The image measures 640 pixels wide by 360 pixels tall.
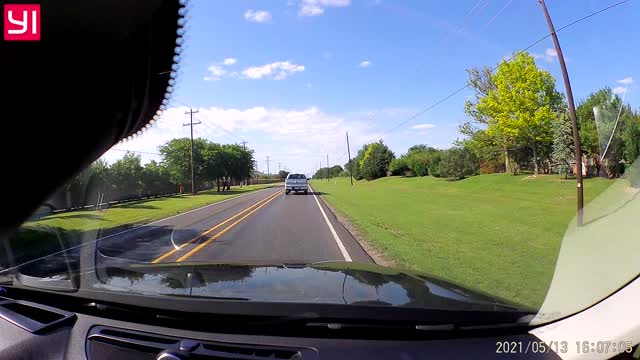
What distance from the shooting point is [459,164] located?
198 ft

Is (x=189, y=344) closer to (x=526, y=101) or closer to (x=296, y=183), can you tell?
(x=526, y=101)

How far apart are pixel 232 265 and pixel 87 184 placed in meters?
7.04

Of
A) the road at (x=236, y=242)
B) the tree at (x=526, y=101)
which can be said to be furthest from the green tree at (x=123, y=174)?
the tree at (x=526, y=101)

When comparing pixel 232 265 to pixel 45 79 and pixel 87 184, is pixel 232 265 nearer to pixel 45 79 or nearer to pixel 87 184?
pixel 45 79

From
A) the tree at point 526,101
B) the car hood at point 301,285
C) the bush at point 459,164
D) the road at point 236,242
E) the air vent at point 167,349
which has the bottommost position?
the road at point 236,242

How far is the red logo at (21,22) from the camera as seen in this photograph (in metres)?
6.39

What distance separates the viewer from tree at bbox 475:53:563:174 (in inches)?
1061

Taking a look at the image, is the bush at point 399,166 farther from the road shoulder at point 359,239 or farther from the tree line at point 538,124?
the road shoulder at point 359,239

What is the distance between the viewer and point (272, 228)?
1611cm

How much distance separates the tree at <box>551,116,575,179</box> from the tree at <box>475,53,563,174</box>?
2.95 ft

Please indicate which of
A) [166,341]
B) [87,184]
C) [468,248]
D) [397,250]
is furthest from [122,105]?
[468,248]

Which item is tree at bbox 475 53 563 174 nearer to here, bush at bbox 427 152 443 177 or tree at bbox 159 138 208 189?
bush at bbox 427 152 443 177

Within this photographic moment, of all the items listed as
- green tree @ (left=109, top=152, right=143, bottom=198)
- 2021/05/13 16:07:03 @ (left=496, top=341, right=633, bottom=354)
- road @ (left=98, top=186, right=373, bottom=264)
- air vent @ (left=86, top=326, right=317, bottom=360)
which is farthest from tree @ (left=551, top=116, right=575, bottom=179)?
air vent @ (left=86, top=326, right=317, bottom=360)

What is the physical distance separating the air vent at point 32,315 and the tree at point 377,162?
9689 cm
